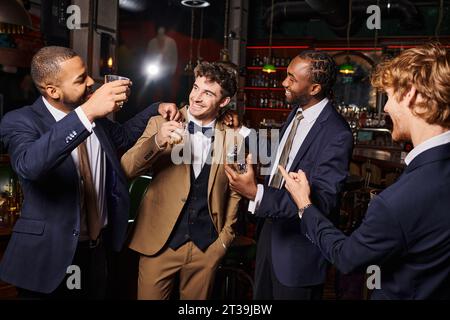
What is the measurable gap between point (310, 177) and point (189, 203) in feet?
1.91

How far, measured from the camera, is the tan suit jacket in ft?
6.79

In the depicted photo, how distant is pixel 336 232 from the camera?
5.10 ft

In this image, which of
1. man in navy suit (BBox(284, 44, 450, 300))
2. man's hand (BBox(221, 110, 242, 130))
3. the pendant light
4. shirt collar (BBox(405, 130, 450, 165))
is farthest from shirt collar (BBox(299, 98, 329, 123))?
the pendant light

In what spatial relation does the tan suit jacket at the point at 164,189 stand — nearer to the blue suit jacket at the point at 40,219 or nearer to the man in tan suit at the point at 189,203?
the man in tan suit at the point at 189,203

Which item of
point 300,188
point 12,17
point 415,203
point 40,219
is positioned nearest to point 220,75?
point 300,188

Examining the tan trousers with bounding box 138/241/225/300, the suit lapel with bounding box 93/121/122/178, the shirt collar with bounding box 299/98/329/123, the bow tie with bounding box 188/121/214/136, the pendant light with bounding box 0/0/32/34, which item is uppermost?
the pendant light with bounding box 0/0/32/34

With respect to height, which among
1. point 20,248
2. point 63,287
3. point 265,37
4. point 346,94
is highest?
point 265,37

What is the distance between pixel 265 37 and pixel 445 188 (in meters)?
9.80

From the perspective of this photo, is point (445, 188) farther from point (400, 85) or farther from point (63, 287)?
point (63, 287)

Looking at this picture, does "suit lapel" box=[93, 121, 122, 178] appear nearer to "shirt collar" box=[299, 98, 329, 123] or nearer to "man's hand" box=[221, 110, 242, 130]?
"man's hand" box=[221, 110, 242, 130]

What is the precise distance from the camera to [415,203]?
4.30ft

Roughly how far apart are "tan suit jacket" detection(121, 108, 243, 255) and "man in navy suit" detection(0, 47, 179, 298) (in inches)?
5.2

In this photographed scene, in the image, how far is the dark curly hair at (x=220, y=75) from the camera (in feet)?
7.06

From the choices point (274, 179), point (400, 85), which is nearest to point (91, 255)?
point (274, 179)
